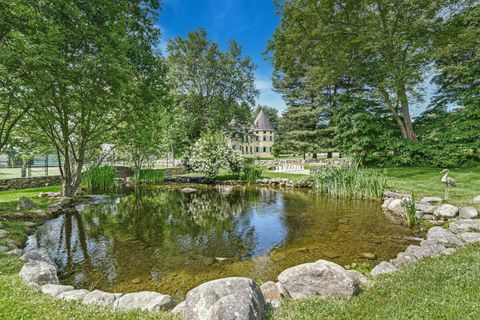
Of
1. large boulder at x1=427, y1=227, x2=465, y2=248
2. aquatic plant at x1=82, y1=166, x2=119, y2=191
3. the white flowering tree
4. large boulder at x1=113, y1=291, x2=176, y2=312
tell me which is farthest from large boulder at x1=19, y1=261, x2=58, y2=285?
the white flowering tree

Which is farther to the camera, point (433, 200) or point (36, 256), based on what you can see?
point (433, 200)

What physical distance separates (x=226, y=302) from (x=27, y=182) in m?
13.0

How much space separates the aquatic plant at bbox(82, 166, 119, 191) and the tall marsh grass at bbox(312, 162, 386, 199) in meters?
10.1

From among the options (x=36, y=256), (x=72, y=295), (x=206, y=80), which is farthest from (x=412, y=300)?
(x=206, y=80)

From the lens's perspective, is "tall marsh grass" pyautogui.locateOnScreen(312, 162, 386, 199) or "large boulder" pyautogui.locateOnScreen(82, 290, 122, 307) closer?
"large boulder" pyautogui.locateOnScreen(82, 290, 122, 307)

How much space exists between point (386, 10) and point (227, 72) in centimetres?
1532

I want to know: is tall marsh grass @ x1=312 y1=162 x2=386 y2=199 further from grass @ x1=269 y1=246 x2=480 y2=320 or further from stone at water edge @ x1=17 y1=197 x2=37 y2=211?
stone at water edge @ x1=17 y1=197 x2=37 y2=211

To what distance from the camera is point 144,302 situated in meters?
2.33

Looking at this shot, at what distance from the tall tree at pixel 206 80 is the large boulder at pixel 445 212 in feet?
61.0

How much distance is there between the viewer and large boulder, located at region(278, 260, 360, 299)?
2.38 metres

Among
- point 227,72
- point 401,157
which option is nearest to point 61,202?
point 401,157

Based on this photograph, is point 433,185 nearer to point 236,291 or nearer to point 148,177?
point 236,291

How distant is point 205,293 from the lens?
210 centimetres

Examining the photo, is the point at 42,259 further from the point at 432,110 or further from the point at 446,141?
the point at 432,110
